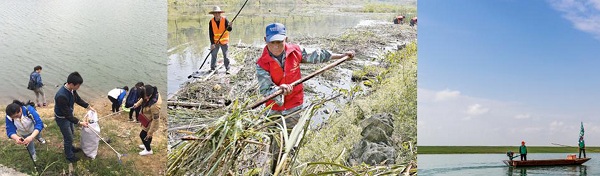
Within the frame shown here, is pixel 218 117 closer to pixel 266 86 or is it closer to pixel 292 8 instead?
pixel 266 86

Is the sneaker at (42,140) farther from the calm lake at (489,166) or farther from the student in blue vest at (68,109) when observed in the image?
the calm lake at (489,166)

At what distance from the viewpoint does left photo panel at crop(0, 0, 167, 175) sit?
279 inches

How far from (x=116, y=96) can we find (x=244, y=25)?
1.36m

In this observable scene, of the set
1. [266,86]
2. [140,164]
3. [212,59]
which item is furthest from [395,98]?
[140,164]

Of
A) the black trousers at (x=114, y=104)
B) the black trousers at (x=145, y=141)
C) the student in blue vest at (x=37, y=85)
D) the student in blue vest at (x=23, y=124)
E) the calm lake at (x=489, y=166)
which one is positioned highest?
the student in blue vest at (x=37, y=85)

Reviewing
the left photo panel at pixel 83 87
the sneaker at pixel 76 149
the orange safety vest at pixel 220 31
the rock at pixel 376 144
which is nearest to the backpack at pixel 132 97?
the left photo panel at pixel 83 87

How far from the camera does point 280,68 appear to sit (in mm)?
7133

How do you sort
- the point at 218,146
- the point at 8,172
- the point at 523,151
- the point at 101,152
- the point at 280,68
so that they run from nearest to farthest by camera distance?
the point at 218,146
the point at 8,172
the point at 280,68
the point at 101,152
the point at 523,151

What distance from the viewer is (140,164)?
24.0ft

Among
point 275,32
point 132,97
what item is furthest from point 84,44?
point 275,32

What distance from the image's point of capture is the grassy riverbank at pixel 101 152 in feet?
23.2

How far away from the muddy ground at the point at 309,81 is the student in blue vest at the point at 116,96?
0.44m

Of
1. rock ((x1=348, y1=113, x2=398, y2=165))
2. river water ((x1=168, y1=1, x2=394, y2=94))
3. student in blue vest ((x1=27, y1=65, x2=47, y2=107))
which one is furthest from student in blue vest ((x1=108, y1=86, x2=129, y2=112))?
rock ((x1=348, y1=113, x2=398, y2=165))

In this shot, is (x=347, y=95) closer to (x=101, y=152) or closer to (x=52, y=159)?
(x=101, y=152)
